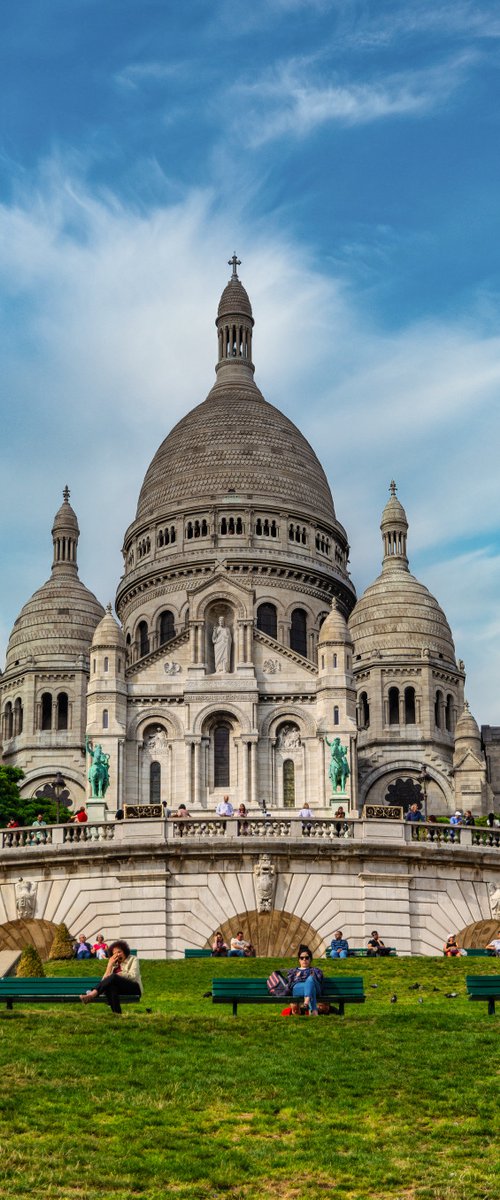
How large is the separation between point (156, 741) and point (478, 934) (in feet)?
153

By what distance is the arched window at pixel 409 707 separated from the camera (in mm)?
90375

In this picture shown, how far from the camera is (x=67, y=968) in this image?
A: 30.2 m

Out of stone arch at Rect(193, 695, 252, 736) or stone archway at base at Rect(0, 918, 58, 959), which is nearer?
stone archway at base at Rect(0, 918, 58, 959)

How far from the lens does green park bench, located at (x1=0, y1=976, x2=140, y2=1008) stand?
76.8 feet

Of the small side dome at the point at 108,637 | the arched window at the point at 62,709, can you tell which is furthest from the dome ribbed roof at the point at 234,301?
the small side dome at the point at 108,637

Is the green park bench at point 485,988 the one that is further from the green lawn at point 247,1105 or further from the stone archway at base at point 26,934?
the stone archway at base at point 26,934

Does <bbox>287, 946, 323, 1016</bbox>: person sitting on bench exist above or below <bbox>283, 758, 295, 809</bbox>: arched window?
below

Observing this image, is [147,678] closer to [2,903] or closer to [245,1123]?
[2,903]

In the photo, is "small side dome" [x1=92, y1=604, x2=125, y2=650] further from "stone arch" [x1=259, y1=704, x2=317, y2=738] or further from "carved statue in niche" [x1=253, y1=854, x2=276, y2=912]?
"carved statue in niche" [x1=253, y1=854, x2=276, y2=912]

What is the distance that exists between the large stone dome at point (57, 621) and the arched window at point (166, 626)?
3.79 m

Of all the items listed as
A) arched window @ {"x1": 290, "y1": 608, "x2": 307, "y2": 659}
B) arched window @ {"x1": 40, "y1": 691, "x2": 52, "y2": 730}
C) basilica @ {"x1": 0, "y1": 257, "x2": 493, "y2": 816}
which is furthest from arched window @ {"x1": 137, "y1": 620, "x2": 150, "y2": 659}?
arched window @ {"x1": 290, "y1": 608, "x2": 307, "y2": 659}

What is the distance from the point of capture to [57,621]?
3839 inches

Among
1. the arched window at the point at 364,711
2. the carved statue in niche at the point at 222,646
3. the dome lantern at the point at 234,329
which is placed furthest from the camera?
the dome lantern at the point at 234,329

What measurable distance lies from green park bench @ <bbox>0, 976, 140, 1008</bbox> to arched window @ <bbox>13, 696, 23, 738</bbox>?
7023 centimetres
